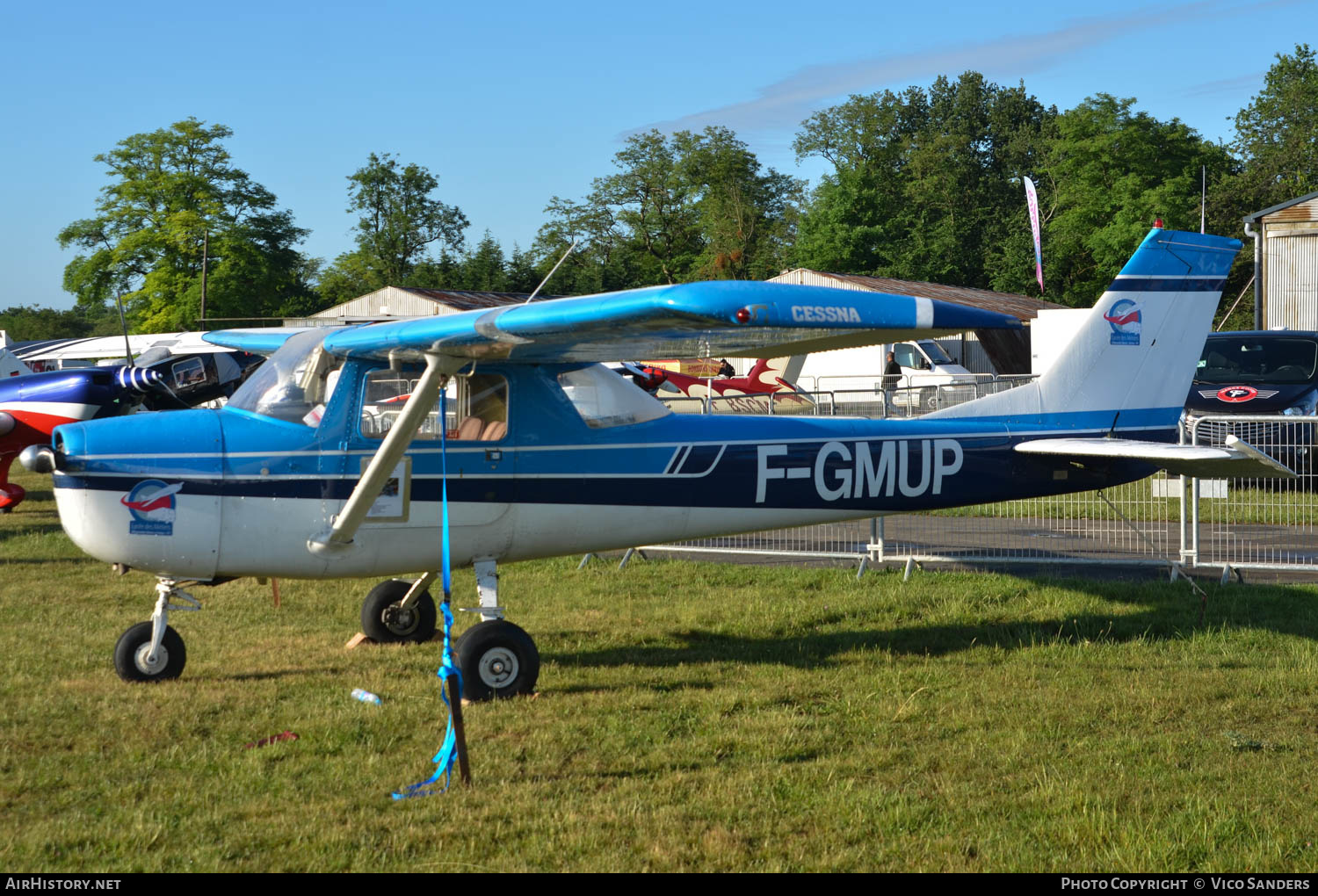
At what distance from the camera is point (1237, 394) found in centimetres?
1466

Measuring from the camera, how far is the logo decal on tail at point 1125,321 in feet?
25.8

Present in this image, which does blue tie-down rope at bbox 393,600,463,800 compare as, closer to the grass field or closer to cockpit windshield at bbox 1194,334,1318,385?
the grass field

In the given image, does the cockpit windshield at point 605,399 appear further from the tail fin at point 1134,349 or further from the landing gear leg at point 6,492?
the landing gear leg at point 6,492

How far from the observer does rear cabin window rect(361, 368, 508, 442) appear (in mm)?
6434

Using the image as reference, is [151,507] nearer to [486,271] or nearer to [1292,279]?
[1292,279]

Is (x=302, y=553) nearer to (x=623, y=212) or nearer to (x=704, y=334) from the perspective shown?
(x=704, y=334)

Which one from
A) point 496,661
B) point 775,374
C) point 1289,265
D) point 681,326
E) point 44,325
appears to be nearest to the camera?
point 681,326

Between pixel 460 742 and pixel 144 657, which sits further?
pixel 144 657

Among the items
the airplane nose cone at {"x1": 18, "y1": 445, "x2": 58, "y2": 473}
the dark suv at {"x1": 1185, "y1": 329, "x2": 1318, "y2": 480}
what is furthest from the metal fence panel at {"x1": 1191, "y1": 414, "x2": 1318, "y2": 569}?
the airplane nose cone at {"x1": 18, "y1": 445, "x2": 58, "y2": 473}

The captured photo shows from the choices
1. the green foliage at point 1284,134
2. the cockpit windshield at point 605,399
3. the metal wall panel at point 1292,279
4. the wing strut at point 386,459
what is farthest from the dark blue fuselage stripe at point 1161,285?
the green foliage at point 1284,134

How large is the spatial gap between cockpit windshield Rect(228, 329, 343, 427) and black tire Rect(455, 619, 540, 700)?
5.07ft

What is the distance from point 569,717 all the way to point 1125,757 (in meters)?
2.69

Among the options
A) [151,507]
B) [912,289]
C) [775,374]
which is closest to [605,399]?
[151,507]

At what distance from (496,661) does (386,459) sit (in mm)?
1280
